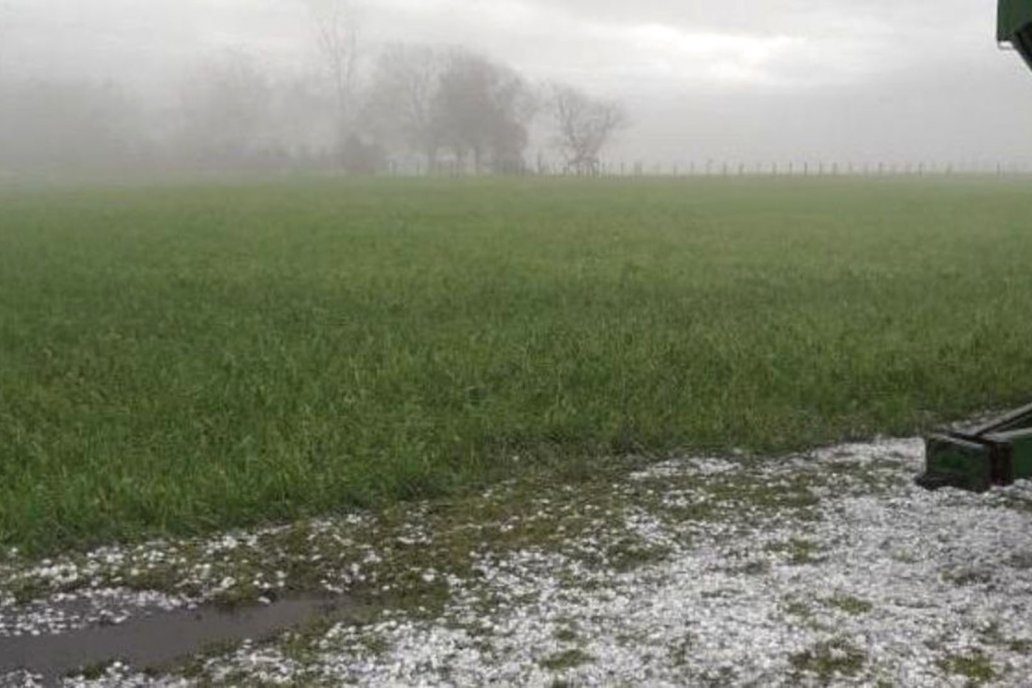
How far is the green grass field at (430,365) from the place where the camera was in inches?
258

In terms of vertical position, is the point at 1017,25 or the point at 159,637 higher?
the point at 1017,25

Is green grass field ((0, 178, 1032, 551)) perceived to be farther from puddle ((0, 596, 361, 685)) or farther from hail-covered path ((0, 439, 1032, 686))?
puddle ((0, 596, 361, 685))

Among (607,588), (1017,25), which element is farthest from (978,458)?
(1017,25)

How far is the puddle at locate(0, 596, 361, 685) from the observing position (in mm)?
4379

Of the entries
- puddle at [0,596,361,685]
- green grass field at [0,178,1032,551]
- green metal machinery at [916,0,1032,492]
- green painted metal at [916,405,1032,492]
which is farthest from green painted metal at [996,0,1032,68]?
puddle at [0,596,361,685]

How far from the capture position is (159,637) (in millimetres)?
4594

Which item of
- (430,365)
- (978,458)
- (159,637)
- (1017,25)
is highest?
(1017,25)

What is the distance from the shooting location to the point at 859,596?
15.7ft

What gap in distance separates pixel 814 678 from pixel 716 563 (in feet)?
4.10

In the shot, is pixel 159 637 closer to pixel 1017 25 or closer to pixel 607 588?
pixel 607 588

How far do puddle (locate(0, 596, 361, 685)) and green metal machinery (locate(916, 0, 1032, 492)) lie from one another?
2.63 meters

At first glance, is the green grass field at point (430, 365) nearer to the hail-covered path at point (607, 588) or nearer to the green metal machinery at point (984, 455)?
the hail-covered path at point (607, 588)

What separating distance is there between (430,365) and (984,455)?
215 inches

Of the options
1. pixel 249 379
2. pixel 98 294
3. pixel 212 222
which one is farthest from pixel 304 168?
pixel 249 379
